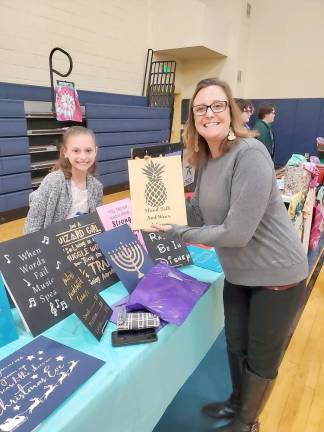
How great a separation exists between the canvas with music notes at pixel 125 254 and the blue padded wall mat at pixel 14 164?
11.6ft

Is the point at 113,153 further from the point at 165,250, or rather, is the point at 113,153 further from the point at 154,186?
the point at 154,186

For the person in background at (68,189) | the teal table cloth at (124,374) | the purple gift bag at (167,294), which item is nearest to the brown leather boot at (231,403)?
the teal table cloth at (124,374)

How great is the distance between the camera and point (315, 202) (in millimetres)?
3344

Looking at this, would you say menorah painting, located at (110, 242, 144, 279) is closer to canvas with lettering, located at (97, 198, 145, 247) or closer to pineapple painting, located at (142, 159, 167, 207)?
canvas with lettering, located at (97, 198, 145, 247)

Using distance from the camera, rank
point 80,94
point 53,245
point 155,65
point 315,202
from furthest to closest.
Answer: point 155,65 < point 80,94 < point 315,202 < point 53,245

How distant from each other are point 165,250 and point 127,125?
17.1 ft

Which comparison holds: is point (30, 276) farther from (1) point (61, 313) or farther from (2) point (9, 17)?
(2) point (9, 17)

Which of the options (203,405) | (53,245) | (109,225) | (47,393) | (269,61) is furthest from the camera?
(269,61)

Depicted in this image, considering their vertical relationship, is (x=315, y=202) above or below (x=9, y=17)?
below

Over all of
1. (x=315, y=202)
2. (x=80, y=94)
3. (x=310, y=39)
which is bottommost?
(x=315, y=202)

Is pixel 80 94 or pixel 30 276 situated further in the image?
pixel 80 94

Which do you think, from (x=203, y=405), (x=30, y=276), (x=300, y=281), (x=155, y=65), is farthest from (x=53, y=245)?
(x=155, y=65)

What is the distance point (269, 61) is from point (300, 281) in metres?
8.38

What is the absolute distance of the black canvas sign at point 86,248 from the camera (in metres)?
1.26
